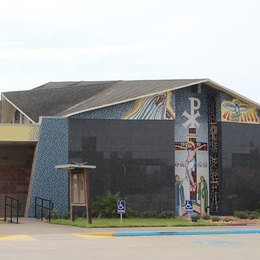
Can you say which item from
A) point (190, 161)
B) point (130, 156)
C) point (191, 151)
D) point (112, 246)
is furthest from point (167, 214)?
point (112, 246)

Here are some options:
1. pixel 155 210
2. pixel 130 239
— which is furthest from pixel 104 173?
pixel 130 239

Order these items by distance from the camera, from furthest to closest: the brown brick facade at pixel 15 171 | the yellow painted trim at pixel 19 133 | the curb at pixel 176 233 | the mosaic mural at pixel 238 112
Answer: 1. the mosaic mural at pixel 238 112
2. the brown brick facade at pixel 15 171
3. the yellow painted trim at pixel 19 133
4. the curb at pixel 176 233

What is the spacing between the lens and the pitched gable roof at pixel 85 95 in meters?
32.8

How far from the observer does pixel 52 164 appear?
31.1 metres

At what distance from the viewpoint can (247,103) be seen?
3569 cm

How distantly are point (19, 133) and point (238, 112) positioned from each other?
13227 millimetres

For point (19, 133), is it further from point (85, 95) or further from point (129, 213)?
point (129, 213)

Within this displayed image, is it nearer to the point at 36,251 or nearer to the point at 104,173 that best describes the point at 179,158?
the point at 104,173

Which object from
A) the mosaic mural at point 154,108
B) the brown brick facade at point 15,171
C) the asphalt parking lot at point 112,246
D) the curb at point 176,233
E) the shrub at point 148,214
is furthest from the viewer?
the brown brick facade at point 15,171

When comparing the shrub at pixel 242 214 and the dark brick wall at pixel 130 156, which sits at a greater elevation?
the dark brick wall at pixel 130 156

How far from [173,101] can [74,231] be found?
13.7 m

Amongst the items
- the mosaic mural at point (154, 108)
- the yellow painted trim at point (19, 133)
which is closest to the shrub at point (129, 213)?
the mosaic mural at point (154, 108)

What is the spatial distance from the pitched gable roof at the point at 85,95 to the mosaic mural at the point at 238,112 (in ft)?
2.17

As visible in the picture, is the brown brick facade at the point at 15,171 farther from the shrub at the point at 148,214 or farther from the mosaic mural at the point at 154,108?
the shrub at the point at 148,214
